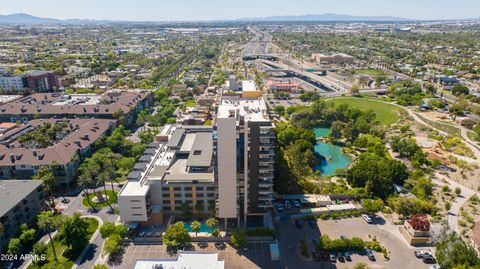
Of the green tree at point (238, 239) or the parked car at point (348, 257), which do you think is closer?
the parked car at point (348, 257)

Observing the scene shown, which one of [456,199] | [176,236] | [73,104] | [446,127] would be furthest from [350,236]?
[73,104]

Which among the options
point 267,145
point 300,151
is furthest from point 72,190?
point 300,151

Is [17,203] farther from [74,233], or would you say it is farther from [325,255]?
[325,255]

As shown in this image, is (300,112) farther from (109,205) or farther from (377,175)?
(109,205)

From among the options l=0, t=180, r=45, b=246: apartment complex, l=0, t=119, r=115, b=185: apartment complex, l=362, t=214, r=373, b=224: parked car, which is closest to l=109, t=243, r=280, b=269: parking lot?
l=0, t=180, r=45, b=246: apartment complex

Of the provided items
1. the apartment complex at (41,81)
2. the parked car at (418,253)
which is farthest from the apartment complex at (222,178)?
the apartment complex at (41,81)

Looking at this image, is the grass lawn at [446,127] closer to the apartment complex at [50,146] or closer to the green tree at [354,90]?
the green tree at [354,90]

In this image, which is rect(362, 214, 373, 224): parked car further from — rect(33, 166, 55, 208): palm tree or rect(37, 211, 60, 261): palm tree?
rect(33, 166, 55, 208): palm tree
